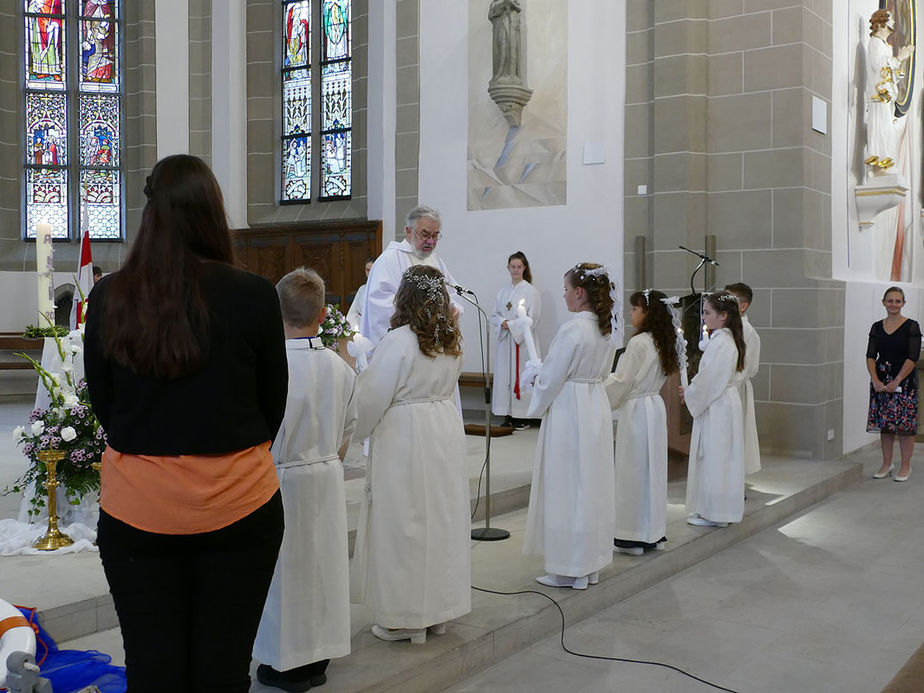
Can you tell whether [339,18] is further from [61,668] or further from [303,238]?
[61,668]

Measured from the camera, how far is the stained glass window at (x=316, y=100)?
43.2 ft

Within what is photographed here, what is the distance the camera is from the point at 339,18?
13203 millimetres

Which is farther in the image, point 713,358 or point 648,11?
point 648,11

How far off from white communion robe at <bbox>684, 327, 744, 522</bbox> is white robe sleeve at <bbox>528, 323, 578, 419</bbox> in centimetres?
190

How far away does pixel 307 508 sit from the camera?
3.36 m

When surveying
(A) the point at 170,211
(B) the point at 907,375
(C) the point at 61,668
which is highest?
(A) the point at 170,211

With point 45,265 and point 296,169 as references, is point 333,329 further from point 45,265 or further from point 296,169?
point 296,169

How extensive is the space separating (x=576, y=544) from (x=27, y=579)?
2553 mm

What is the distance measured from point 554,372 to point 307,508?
176cm

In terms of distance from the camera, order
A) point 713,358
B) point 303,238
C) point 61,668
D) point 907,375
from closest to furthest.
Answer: point 61,668 → point 713,358 → point 907,375 → point 303,238

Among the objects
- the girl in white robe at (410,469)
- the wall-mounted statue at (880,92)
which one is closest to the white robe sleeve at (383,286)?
the girl in white robe at (410,469)

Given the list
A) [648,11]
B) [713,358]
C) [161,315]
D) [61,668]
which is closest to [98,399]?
[161,315]

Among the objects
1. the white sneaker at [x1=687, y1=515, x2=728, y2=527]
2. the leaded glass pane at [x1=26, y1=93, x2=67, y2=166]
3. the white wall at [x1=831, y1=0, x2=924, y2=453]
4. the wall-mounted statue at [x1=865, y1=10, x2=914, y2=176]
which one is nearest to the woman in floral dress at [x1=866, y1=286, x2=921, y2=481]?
the white wall at [x1=831, y1=0, x2=924, y2=453]

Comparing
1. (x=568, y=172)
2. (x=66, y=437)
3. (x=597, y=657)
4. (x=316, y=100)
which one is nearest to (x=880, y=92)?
(x=568, y=172)
